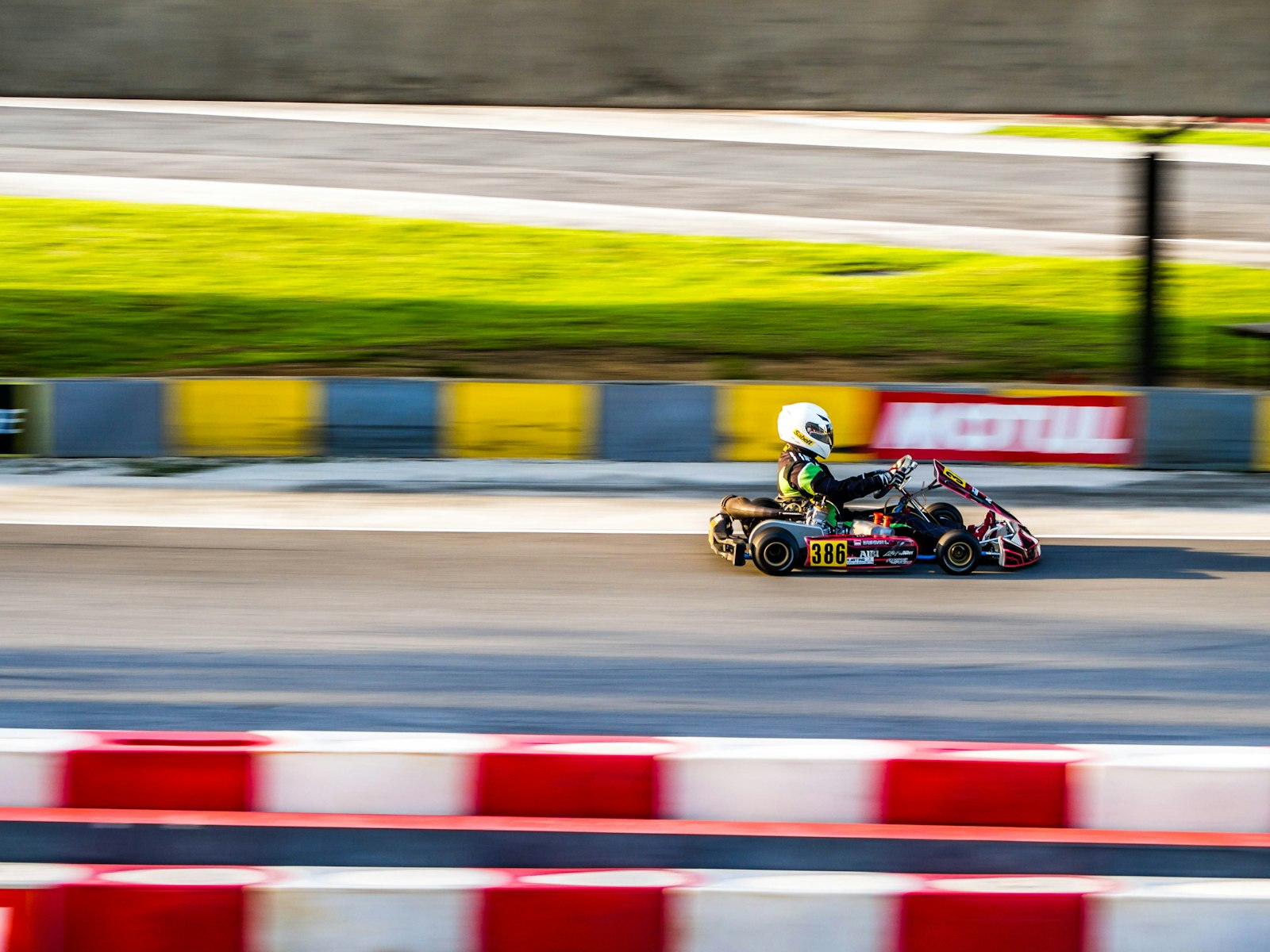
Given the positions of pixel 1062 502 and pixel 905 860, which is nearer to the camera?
pixel 905 860

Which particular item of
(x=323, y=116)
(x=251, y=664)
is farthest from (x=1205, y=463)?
(x=323, y=116)

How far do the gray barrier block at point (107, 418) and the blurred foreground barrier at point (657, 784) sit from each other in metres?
6.60

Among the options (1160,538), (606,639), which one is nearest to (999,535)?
(1160,538)

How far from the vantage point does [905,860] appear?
4312mm

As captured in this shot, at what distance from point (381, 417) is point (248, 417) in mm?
→ 884

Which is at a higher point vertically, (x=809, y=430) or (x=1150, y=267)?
(x=1150, y=267)

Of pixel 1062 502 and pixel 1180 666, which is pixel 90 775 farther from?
pixel 1062 502

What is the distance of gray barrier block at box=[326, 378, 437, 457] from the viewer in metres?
10.8

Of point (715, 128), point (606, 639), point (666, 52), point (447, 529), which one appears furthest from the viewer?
point (715, 128)

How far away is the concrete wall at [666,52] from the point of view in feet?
38.0

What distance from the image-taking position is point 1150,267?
11469 mm

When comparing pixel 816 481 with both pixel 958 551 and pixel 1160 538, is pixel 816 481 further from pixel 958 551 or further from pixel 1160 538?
pixel 1160 538

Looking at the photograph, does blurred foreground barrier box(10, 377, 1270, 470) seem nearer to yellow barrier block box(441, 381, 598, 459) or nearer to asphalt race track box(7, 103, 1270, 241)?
yellow barrier block box(441, 381, 598, 459)

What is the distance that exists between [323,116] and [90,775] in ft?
78.6
